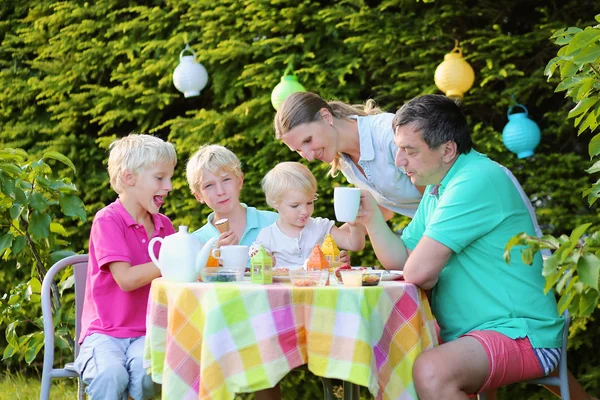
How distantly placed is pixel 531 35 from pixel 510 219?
7.24ft

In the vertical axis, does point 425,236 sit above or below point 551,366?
above

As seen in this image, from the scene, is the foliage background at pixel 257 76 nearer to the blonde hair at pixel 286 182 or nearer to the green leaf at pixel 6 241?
the green leaf at pixel 6 241

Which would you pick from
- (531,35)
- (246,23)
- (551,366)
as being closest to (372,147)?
(551,366)

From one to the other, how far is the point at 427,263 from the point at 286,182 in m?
0.94

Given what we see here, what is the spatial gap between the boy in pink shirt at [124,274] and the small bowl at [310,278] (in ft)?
2.30

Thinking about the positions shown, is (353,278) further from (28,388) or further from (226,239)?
(28,388)

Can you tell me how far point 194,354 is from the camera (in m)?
2.56

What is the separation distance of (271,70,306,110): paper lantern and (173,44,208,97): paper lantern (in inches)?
21.4

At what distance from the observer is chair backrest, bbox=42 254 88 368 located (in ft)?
10.5

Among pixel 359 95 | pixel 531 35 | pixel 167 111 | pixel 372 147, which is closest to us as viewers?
pixel 372 147

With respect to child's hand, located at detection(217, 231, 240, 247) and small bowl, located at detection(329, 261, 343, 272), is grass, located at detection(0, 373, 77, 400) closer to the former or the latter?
child's hand, located at detection(217, 231, 240, 247)

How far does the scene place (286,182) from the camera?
3465 mm

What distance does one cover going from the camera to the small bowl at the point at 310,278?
8.45 feet

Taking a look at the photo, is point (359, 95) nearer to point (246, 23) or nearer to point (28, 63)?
point (246, 23)
